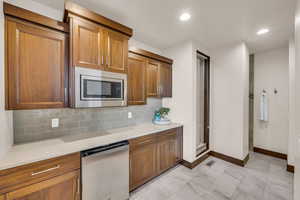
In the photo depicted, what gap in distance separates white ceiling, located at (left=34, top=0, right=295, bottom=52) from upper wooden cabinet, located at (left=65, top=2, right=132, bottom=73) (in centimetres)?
22

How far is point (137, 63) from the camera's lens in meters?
2.48

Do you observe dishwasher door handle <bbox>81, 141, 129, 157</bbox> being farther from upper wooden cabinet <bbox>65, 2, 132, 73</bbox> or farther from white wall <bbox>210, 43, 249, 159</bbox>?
white wall <bbox>210, 43, 249, 159</bbox>

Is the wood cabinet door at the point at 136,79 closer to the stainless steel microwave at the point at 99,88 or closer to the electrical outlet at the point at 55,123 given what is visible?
the stainless steel microwave at the point at 99,88

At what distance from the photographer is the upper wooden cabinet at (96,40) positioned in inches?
62.5

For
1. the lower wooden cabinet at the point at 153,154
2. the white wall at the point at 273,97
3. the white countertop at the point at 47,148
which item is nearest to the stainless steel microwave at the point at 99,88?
the white countertop at the point at 47,148

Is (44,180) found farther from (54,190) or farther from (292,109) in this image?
(292,109)

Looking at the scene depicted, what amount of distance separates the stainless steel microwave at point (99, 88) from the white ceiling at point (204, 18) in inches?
36.0

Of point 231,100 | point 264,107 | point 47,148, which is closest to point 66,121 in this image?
point 47,148

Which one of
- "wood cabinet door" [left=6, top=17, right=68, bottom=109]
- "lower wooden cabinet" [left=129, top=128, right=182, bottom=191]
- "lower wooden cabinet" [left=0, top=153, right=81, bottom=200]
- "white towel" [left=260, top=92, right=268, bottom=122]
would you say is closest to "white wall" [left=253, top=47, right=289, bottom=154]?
"white towel" [left=260, top=92, right=268, bottom=122]

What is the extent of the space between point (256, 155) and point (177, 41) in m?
3.45

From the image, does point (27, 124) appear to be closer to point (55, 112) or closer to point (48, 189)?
point (55, 112)

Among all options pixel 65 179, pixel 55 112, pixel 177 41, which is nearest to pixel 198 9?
pixel 177 41

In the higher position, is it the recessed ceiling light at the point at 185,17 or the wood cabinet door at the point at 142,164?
the recessed ceiling light at the point at 185,17

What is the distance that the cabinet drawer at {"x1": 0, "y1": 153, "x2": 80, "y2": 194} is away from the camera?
1.13 meters
